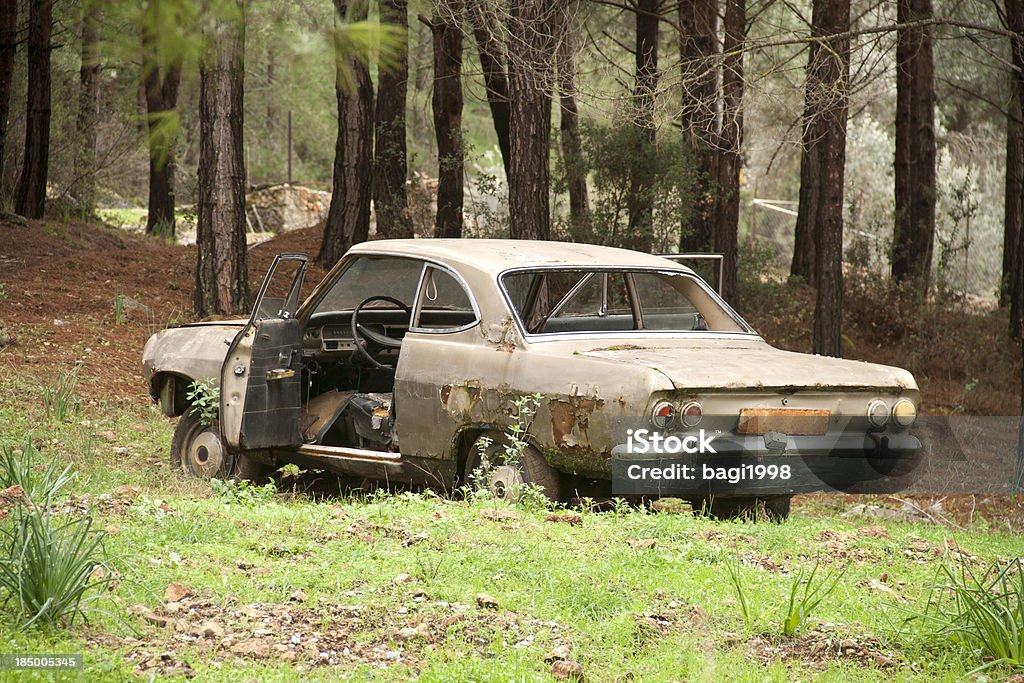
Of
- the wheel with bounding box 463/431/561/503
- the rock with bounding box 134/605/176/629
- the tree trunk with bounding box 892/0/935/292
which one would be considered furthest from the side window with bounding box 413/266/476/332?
the tree trunk with bounding box 892/0/935/292

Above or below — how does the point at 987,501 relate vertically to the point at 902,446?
below

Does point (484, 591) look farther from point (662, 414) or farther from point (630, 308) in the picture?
point (630, 308)

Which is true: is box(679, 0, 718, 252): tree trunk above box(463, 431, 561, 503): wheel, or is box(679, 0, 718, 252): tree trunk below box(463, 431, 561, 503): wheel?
above

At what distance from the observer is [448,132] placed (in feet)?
59.3

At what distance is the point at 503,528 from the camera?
5367mm

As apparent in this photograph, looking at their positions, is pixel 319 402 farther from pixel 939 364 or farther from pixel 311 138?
pixel 311 138

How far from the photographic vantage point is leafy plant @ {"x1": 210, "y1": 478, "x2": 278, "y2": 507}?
619cm

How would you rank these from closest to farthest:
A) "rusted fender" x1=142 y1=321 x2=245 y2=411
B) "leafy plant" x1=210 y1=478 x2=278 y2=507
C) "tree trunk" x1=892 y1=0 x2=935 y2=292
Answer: "leafy plant" x1=210 y1=478 x2=278 y2=507 < "rusted fender" x1=142 y1=321 x2=245 y2=411 < "tree trunk" x1=892 y1=0 x2=935 y2=292

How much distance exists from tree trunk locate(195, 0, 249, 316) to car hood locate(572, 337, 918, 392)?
27.9 feet

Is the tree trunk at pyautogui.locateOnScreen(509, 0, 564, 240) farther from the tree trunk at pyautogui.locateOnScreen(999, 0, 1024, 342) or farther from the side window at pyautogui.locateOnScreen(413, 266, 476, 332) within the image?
the tree trunk at pyautogui.locateOnScreen(999, 0, 1024, 342)

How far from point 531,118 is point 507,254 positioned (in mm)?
5183

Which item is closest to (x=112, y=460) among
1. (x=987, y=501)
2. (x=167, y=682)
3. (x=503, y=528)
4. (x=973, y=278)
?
(x=503, y=528)

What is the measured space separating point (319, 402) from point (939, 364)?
11.5m

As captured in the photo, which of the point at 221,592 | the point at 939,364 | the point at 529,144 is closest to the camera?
the point at 221,592
